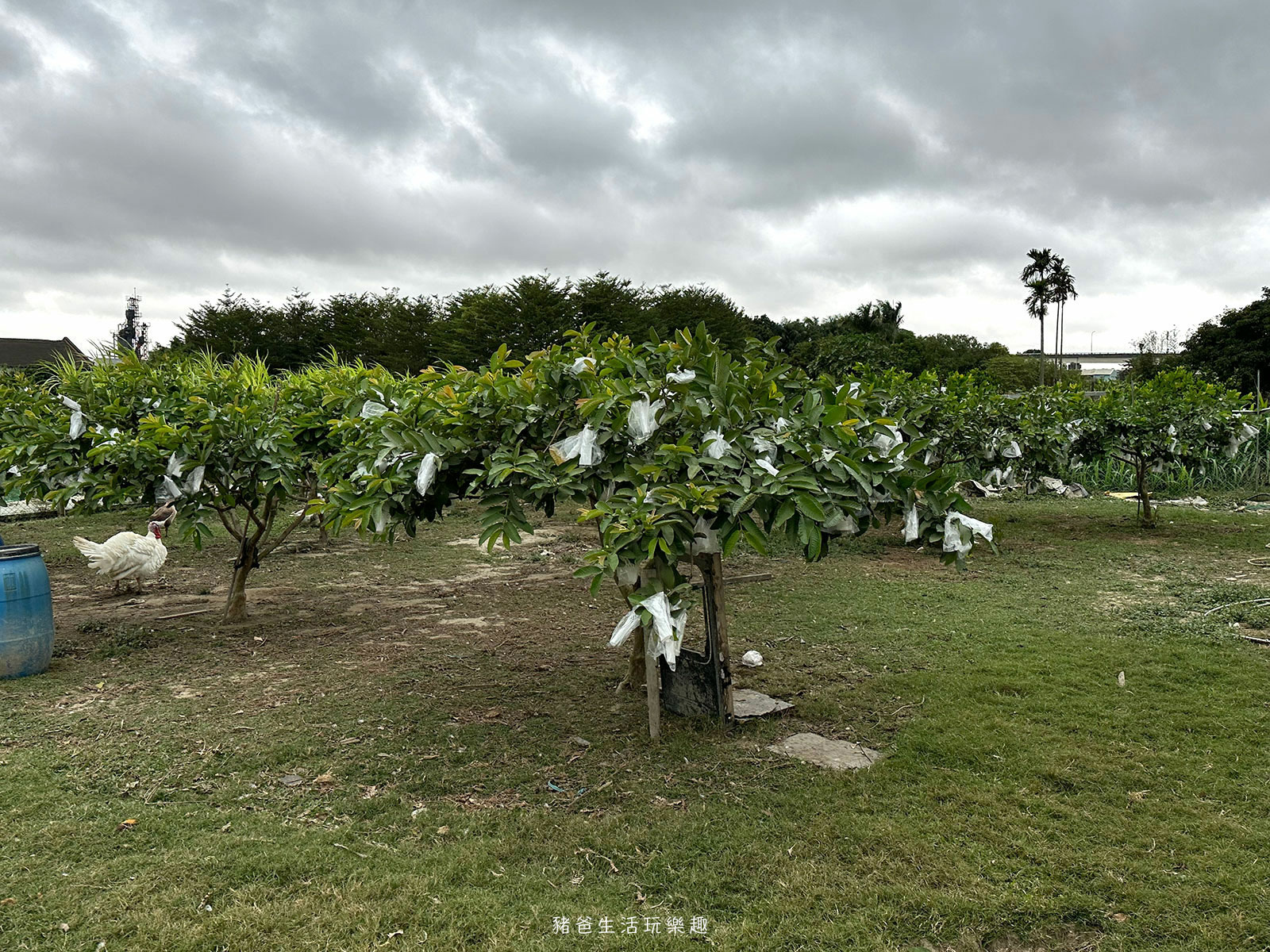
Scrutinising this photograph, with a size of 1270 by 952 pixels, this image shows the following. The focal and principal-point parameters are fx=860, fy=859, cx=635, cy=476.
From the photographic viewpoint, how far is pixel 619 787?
3.67 metres

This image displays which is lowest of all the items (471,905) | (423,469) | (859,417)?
(471,905)

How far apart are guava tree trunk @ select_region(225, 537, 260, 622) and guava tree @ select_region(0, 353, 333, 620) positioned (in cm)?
1

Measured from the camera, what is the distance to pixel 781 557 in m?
9.50

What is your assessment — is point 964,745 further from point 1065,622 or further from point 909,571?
Answer: point 909,571

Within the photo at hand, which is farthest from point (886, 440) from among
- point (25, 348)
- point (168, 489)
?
point (25, 348)

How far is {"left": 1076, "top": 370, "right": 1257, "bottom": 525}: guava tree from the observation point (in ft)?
32.9

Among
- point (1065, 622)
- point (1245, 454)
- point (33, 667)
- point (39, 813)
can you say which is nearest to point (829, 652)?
point (1065, 622)

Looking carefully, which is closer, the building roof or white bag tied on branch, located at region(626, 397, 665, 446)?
white bag tied on branch, located at region(626, 397, 665, 446)

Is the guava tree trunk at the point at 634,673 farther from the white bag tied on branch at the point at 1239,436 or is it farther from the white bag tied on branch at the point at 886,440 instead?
the white bag tied on branch at the point at 1239,436

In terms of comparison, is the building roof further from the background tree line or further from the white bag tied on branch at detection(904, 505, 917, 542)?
the white bag tied on branch at detection(904, 505, 917, 542)

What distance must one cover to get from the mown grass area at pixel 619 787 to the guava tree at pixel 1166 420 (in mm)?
3709

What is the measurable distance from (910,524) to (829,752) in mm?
1293

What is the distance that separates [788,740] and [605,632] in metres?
2.42

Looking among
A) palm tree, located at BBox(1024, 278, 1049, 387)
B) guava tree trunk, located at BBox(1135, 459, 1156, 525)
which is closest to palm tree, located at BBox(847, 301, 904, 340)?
palm tree, located at BBox(1024, 278, 1049, 387)
